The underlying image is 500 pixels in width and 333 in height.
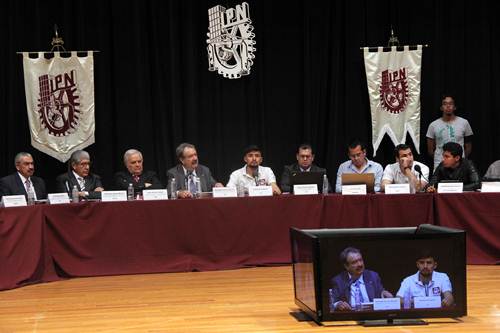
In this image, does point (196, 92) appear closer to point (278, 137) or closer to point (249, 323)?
point (278, 137)

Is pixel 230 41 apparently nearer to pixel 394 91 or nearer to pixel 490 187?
pixel 394 91

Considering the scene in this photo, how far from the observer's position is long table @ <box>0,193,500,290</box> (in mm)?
6293

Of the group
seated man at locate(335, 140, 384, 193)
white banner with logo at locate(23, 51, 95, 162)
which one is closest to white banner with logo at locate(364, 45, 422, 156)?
seated man at locate(335, 140, 384, 193)

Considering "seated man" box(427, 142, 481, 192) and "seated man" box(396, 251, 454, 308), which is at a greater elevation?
"seated man" box(427, 142, 481, 192)

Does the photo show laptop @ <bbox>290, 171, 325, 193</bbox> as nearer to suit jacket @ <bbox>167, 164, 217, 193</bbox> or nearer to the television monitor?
suit jacket @ <bbox>167, 164, 217, 193</bbox>

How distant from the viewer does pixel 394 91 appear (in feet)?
27.7

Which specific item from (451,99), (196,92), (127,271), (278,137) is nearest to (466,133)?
(451,99)

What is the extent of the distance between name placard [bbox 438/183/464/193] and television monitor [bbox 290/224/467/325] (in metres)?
2.50

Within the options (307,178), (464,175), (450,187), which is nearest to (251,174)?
(307,178)

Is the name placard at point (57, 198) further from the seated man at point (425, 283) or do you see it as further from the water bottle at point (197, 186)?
the seated man at point (425, 283)

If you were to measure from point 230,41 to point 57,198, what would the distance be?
2.94 m

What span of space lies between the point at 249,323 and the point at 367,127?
464 cm

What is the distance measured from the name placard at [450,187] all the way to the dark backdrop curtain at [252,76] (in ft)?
7.12

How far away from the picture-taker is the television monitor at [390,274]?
13.3ft
